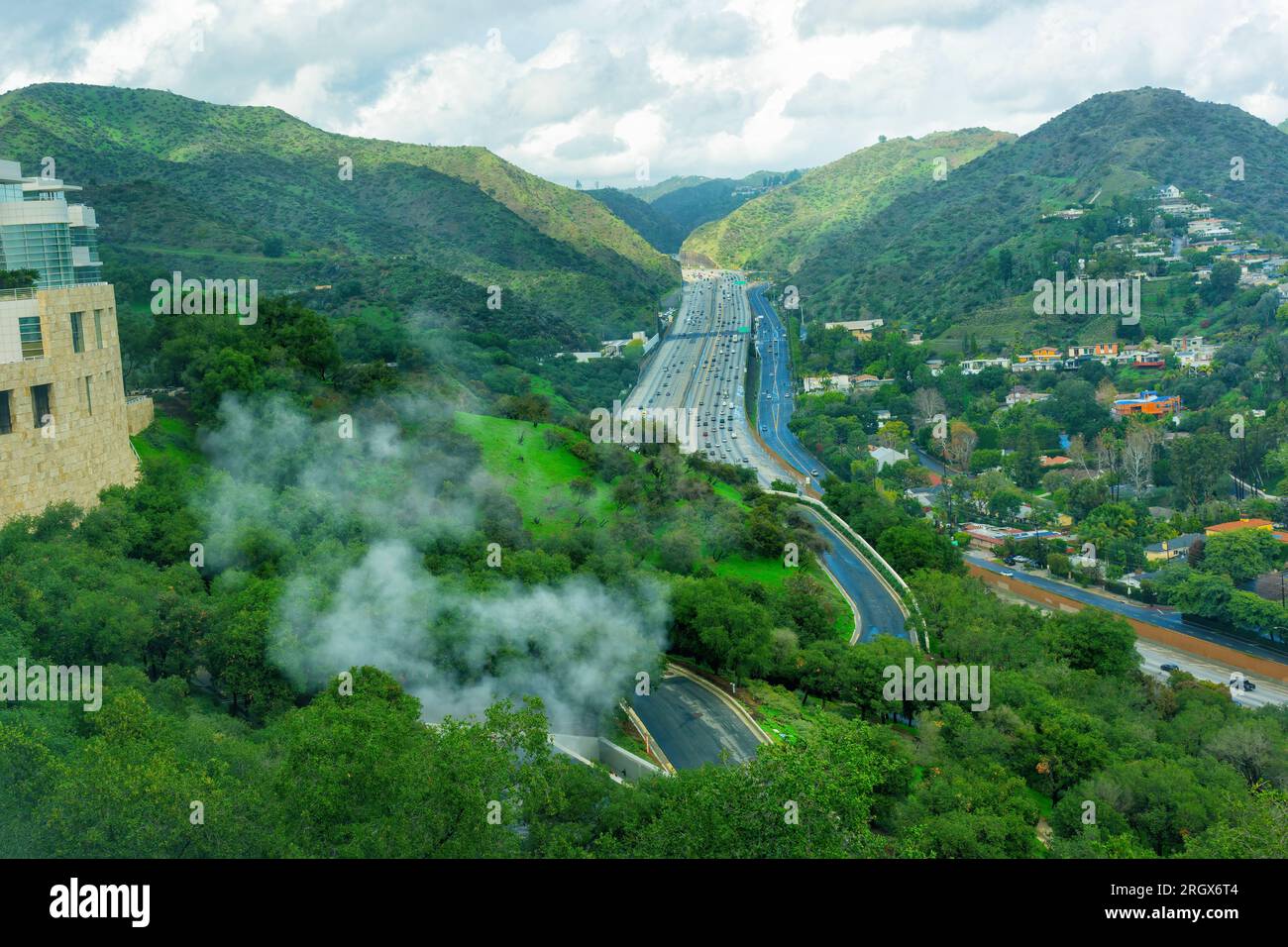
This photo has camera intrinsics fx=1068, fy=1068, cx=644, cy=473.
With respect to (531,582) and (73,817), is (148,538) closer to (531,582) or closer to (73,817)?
(531,582)

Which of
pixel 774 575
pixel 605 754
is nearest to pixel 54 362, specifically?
pixel 605 754

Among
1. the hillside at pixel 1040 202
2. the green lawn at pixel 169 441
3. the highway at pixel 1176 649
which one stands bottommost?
the highway at pixel 1176 649

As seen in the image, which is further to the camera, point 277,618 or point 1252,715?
point 1252,715

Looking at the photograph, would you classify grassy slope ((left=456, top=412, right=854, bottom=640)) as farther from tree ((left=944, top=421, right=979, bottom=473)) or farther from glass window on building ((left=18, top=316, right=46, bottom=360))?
tree ((left=944, top=421, right=979, bottom=473))

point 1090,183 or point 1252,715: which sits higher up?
point 1090,183

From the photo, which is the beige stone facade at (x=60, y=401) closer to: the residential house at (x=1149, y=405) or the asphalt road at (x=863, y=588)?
the asphalt road at (x=863, y=588)

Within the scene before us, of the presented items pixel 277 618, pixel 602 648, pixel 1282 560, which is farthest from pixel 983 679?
pixel 1282 560

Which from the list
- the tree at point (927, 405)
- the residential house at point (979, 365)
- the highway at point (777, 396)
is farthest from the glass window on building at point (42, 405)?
the residential house at point (979, 365)
